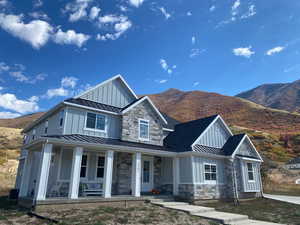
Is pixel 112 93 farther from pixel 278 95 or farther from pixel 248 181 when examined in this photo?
pixel 278 95

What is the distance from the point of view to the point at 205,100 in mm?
99625

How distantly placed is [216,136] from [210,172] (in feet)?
10.5

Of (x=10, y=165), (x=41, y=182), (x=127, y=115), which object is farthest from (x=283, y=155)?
(x=10, y=165)

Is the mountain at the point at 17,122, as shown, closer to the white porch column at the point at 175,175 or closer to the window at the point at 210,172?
the white porch column at the point at 175,175

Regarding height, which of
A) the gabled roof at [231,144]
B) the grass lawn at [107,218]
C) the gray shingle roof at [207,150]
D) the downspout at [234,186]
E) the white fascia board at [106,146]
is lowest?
the grass lawn at [107,218]

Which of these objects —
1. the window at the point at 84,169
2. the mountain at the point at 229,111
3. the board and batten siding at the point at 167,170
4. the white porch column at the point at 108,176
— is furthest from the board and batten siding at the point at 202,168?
the mountain at the point at 229,111

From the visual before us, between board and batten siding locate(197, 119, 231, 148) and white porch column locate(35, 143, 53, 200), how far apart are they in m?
9.71

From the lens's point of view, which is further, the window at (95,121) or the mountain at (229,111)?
the mountain at (229,111)

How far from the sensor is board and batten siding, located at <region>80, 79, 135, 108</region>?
15.1m

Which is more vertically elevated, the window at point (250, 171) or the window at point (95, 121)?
the window at point (95, 121)

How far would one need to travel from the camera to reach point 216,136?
17.0m

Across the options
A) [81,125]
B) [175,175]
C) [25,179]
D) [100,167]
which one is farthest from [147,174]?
[25,179]

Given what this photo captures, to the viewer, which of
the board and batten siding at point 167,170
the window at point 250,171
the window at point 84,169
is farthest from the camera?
the window at point 250,171

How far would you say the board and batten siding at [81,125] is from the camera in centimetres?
1306
